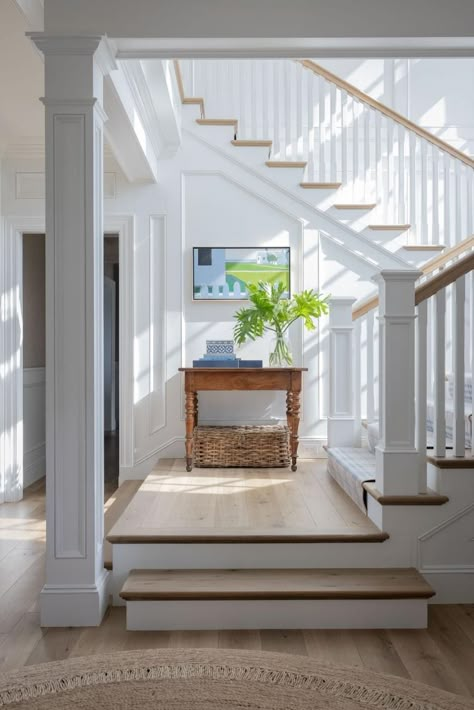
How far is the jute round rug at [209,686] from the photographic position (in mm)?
1889

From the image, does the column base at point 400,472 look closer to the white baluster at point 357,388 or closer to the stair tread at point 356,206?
the white baluster at point 357,388

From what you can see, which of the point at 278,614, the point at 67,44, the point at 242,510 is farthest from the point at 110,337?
the point at 278,614

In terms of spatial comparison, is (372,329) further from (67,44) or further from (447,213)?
(67,44)

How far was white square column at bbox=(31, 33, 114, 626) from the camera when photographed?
2545mm

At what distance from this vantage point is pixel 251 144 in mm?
4969

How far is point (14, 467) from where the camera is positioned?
15.7 feet

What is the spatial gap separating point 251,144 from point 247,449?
2339mm

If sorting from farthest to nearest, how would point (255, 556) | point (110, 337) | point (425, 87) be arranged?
point (110, 337) → point (425, 87) → point (255, 556)

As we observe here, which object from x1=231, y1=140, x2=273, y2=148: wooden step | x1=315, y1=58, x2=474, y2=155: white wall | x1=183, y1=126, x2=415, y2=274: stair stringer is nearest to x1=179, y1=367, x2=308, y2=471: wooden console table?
x1=183, y1=126, x2=415, y2=274: stair stringer

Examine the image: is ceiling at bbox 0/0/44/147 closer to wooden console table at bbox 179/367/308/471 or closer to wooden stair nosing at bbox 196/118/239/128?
wooden stair nosing at bbox 196/118/239/128

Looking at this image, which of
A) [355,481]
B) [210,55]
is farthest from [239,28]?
[355,481]

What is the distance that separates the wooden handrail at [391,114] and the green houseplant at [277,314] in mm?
1601

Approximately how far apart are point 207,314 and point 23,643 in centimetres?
301

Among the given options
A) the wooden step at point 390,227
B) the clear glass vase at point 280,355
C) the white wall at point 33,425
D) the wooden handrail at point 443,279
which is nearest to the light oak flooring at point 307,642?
the wooden handrail at point 443,279
